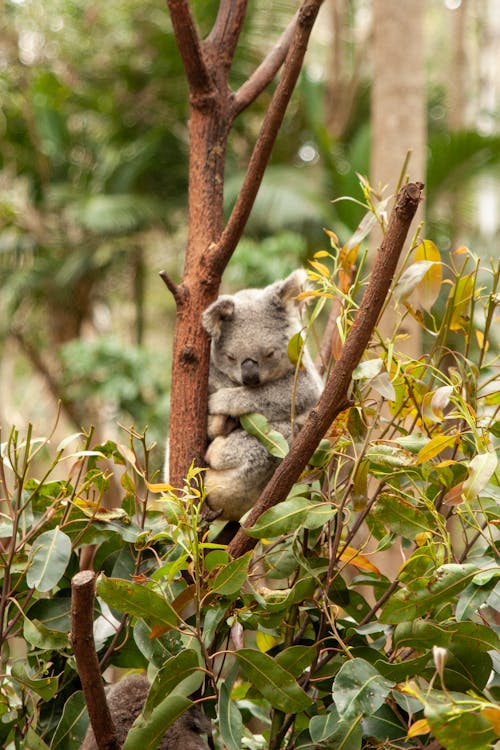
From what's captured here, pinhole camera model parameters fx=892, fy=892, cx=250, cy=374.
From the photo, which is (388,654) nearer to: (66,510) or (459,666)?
(459,666)

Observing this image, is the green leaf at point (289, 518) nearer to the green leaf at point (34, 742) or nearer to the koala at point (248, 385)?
the green leaf at point (34, 742)

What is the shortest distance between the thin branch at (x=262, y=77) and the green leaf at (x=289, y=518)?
1174mm

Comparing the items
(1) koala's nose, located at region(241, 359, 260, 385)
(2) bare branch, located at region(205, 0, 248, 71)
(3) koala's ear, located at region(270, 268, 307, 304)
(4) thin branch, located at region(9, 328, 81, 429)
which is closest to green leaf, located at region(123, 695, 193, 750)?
(1) koala's nose, located at region(241, 359, 260, 385)

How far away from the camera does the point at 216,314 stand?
2.18m

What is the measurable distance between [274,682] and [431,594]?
28cm

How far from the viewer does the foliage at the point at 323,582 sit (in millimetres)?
1341

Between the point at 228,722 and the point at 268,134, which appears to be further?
the point at 268,134

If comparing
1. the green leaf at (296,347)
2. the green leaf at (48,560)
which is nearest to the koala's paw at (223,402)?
the green leaf at (296,347)

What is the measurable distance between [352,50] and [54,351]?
497 cm

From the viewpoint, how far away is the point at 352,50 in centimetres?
1028

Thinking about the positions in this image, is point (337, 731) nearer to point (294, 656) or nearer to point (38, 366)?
point (294, 656)

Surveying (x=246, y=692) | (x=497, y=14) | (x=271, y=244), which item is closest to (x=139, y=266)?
(x=271, y=244)

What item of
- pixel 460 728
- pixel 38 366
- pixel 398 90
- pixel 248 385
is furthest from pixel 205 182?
pixel 38 366

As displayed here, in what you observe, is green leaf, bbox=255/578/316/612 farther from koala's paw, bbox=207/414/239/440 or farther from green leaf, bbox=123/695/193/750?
koala's paw, bbox=207/414/239/440
